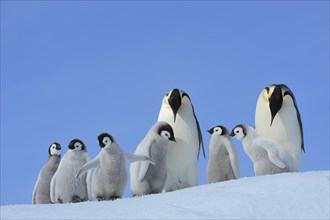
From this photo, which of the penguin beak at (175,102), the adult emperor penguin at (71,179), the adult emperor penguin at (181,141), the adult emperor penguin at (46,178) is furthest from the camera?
the adult emperor penguin at (46,178)

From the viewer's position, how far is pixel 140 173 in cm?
684

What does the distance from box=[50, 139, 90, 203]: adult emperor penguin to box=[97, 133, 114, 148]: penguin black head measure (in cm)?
96

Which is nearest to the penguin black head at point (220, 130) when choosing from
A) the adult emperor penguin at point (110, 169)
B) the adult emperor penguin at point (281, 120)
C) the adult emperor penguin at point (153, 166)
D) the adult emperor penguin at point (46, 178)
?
the adult emperor penguin at point (281, 120)

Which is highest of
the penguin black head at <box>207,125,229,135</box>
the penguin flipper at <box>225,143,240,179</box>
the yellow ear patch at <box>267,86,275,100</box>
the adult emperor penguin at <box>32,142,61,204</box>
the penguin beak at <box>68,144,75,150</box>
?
the yellow ear patch at <box>267,86,275,100</box>

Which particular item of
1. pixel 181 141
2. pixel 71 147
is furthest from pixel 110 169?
pixel 181 141

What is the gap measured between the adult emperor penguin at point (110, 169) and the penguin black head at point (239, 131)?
1.37 m

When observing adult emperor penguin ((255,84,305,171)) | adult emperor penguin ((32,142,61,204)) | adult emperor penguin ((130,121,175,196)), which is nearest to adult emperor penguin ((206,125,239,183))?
adult emperor penguin ((255,84,305,171))

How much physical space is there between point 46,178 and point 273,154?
3.08 m

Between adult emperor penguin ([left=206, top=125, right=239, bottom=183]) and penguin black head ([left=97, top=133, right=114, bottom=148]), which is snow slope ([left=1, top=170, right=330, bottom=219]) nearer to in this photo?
penguin black head ([left=97, top=133, right=114, bottom=148])

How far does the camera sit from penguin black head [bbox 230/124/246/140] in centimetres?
757

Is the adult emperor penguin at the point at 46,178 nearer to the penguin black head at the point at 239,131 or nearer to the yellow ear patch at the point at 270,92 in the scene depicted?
the penguin black head at the point at 239,131

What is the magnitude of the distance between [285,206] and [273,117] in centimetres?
301

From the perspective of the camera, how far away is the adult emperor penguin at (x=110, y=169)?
6516mm

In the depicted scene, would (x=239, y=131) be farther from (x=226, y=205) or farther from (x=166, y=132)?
(x=226, y=205)
